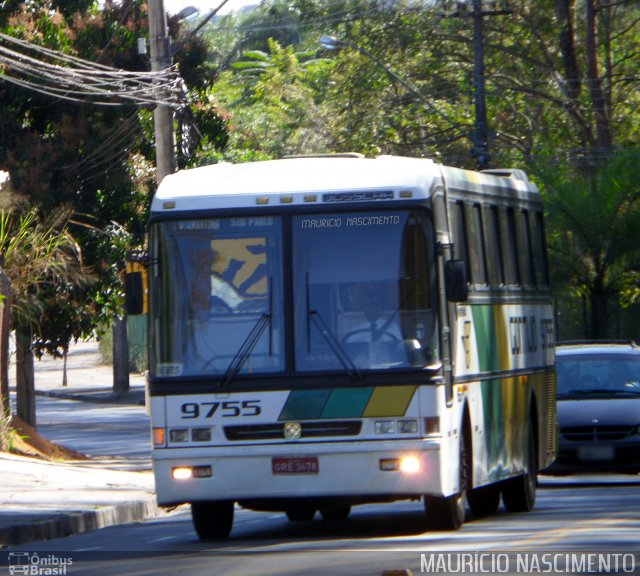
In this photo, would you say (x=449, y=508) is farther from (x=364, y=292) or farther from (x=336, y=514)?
(x=336, y=514)

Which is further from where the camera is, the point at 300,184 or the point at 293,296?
the point at 300,184

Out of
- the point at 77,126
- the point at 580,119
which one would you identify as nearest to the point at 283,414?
the point at 77,126

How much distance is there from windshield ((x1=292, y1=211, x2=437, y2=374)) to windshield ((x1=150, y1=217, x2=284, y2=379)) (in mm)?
212

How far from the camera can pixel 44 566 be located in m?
10.6

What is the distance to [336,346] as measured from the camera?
11.2 m

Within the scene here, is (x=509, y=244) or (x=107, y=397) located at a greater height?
(x=509, y=244)

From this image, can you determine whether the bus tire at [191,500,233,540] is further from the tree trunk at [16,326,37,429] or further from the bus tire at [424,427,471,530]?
the tree trunk at [16,326,37,429]

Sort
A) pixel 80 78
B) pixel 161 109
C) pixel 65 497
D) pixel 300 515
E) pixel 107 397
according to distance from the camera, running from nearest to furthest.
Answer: pixel 300 515 < pixel 65 497 < pixel 161 109 < pixel 80 78 < pixel 107 397

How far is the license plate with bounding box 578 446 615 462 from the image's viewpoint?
16734mm

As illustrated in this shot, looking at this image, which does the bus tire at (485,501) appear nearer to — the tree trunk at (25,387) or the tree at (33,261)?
the tree at (33,261)

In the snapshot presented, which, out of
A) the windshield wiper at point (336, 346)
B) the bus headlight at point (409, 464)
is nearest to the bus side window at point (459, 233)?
the windshield wiper at point (336, 346)

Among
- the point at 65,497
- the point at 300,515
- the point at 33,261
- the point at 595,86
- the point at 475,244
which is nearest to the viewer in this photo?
the point at 475,244

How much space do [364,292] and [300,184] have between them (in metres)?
1.07

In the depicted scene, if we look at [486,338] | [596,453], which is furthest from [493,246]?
[596,453]
